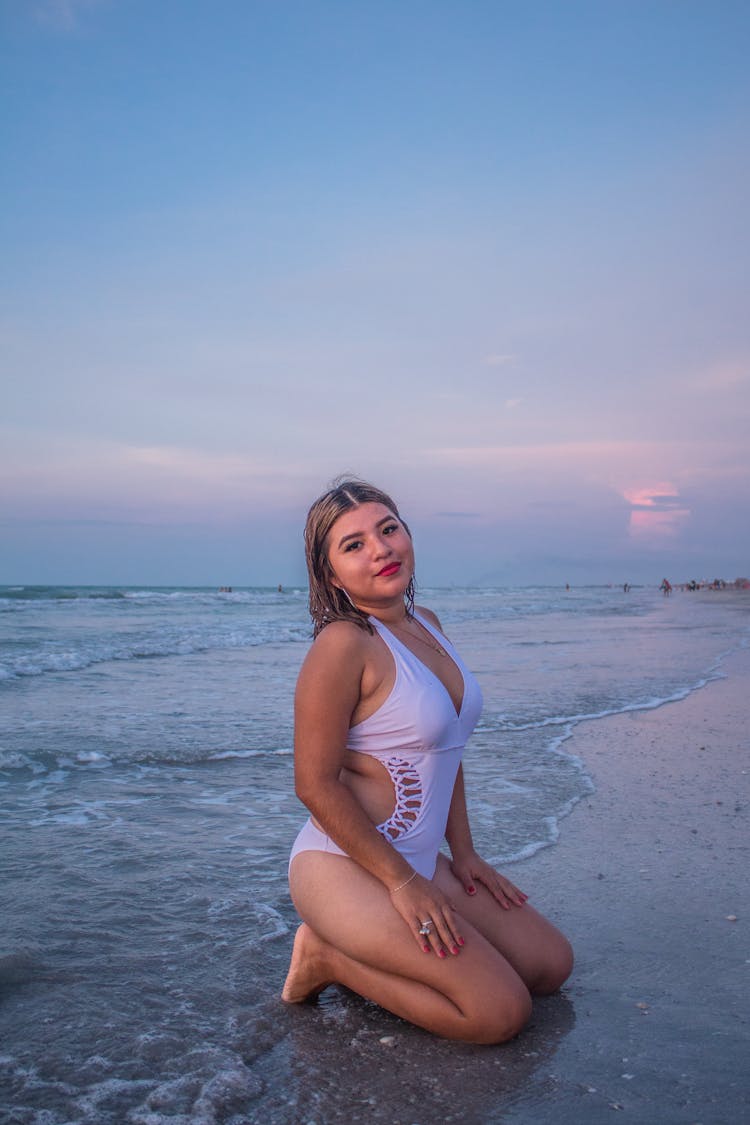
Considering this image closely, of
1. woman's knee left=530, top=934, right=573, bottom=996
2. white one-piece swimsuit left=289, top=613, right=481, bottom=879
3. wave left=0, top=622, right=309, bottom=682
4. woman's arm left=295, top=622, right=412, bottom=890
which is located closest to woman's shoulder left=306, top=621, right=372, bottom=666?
woman's arm left=295, top=622, right=412, bottom=890

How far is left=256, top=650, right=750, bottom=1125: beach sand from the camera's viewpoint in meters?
2.52

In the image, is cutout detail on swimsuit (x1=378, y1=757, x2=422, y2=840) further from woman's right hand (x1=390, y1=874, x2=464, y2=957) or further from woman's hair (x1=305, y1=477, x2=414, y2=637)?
woman's hair (x1=305, y1=477, x2=414, y2=637)

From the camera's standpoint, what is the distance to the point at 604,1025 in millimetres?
3041

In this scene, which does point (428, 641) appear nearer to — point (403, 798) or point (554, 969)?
point (403, 798)

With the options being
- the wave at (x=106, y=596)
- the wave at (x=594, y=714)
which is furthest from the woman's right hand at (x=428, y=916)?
the wave at (x=106, y=596)

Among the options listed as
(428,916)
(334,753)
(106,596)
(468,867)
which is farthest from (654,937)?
(106,596)

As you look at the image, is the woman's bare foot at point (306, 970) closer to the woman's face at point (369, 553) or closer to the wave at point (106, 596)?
the woman's face at point (369, 553)

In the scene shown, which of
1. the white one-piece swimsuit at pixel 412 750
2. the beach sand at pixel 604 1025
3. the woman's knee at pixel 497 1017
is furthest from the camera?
the white one-piece swimsuit at pixel 412 750

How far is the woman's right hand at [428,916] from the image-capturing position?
9.45ft

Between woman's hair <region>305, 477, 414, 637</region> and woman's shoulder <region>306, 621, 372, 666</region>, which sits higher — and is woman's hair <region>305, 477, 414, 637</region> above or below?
above

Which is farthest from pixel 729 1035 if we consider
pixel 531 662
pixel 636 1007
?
pixel 531 662

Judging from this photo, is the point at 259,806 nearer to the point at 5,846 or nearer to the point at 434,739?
the point at 5,846

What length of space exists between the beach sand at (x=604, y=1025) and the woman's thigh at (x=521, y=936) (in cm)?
10

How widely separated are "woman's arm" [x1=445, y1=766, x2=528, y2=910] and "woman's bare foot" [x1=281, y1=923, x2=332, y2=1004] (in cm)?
61
